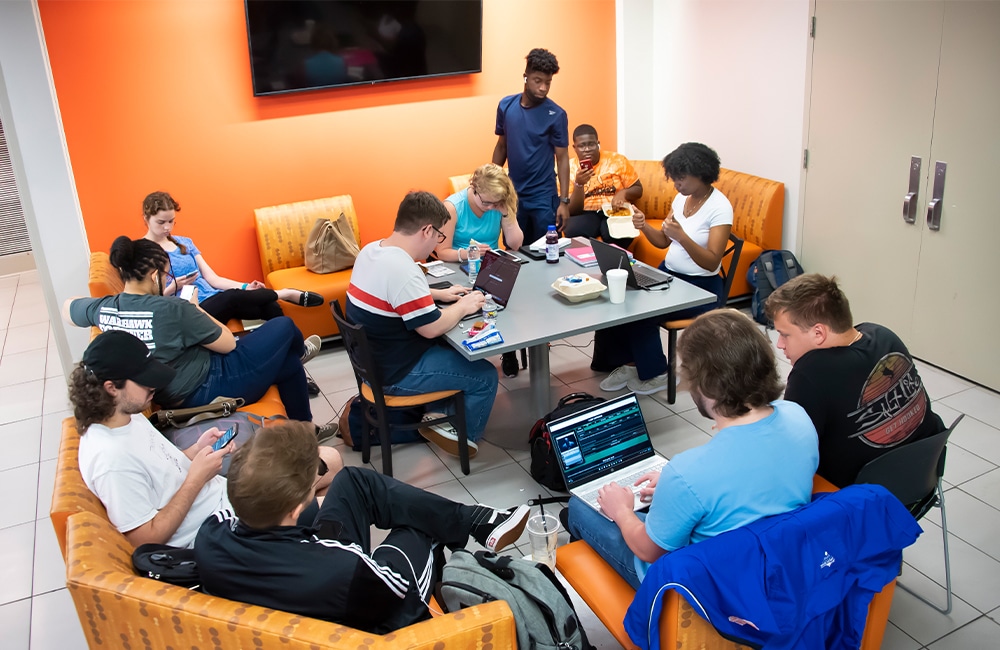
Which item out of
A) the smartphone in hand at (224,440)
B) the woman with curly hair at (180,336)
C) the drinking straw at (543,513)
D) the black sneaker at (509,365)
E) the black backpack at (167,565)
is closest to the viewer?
the black backpack at (167,565)

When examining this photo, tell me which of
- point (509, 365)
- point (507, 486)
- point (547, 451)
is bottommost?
point (507, 486)

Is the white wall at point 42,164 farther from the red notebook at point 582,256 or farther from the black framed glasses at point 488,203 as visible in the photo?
the red notebook at point 582,256

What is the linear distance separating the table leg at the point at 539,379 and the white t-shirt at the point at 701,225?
95 cm

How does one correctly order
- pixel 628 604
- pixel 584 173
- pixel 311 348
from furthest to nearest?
pixel 584 173
pixel 311 348
pixel 628 604

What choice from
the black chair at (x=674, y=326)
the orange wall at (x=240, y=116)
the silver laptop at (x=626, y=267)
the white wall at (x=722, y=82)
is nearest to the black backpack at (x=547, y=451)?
the silver laptop at (x=626, y=267)

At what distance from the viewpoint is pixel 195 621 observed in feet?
6.49

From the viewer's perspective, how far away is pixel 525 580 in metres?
2.36

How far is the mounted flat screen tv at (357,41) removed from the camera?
560 centimetres

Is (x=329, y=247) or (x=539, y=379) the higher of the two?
(x=329, y=247)

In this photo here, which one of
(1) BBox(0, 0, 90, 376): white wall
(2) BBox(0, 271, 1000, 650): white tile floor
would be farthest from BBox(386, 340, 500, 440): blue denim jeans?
(1) BBox(0, 0, 90, 376): white wall

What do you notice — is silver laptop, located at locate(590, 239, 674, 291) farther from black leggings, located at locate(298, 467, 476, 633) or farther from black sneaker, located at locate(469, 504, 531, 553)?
black leggings, located at locate(298, 467, 476, 633)

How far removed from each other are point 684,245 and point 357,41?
2981 mm

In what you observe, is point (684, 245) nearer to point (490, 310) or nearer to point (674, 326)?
point (674, 326)

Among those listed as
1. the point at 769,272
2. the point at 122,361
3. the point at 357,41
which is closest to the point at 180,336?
the point at 122,361
